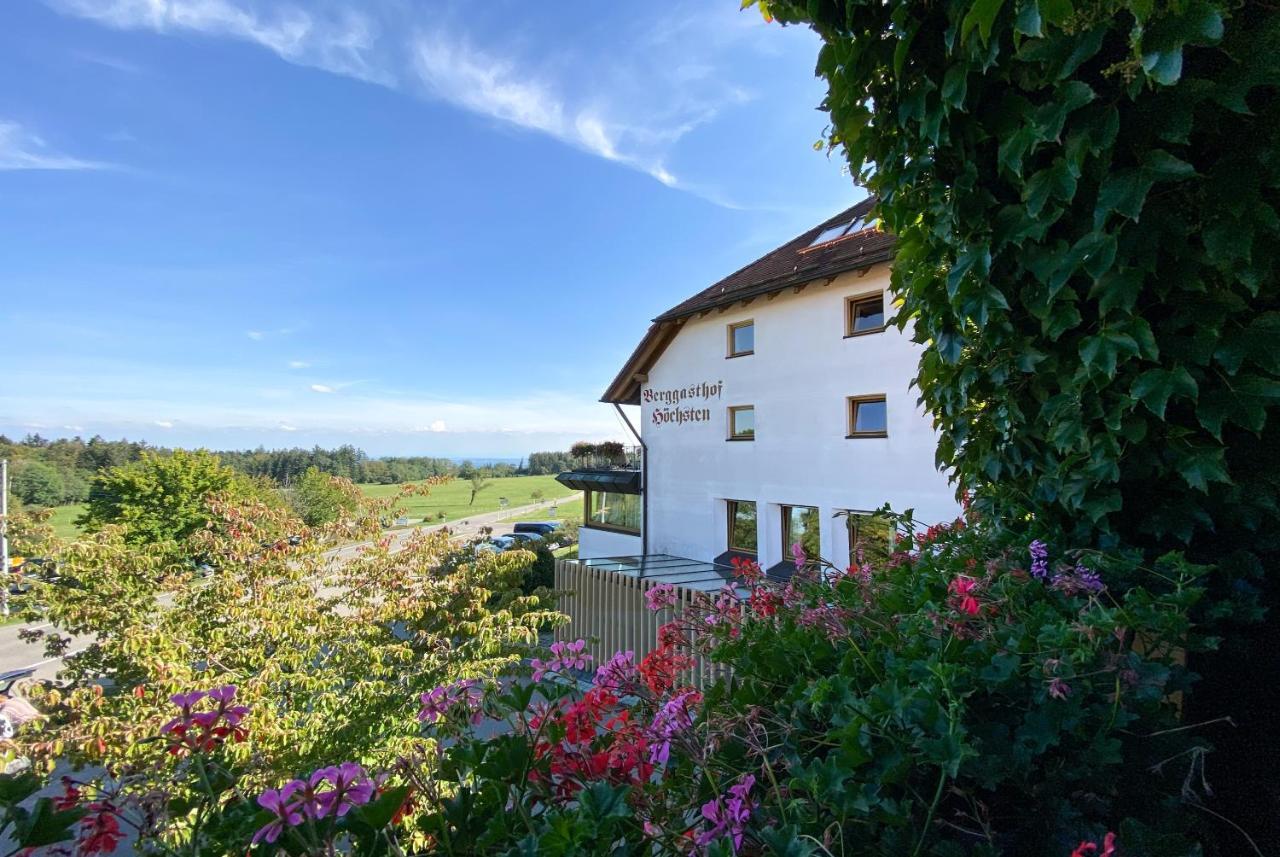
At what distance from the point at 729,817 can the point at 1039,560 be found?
1217 mm

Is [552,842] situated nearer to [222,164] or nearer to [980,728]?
[980,728]

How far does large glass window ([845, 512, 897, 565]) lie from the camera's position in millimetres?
2138

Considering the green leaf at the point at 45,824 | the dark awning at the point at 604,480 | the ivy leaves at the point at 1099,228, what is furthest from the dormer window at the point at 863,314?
the green leaf at the point at 45,824

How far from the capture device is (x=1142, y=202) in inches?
48.0

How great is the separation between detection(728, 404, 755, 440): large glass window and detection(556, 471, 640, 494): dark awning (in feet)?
10.3

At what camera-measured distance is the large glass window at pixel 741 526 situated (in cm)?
1099

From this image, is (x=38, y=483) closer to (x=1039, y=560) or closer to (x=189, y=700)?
(x=189, y=700)

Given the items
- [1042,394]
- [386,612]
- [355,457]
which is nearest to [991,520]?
[1042,394]

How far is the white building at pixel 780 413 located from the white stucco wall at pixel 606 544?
2.5 inches

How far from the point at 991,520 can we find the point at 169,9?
993cm

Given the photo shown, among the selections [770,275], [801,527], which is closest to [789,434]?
[801,527]

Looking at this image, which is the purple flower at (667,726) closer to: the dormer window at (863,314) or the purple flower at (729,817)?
the purple flower at (729,817)

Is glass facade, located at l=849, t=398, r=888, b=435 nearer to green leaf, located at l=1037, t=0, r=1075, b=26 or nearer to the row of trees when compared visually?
green leaf, located at l=1037, t=0, r=1075, b=26


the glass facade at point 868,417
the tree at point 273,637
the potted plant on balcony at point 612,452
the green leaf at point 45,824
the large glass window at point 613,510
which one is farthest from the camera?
the potted plant on balcony at point 612,452
